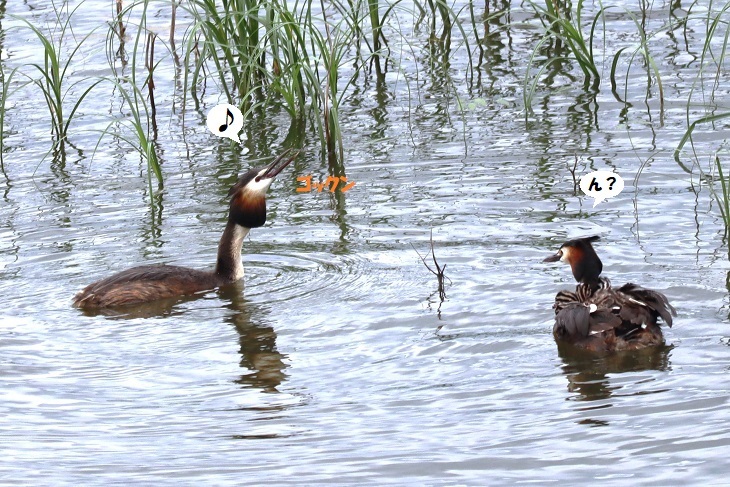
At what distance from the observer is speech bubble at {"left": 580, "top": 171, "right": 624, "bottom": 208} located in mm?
9602

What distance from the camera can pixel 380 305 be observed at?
8453 mm

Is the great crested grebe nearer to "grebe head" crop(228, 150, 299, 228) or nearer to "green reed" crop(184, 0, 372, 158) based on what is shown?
"grebe head" crop(228, 150, 299, 228)

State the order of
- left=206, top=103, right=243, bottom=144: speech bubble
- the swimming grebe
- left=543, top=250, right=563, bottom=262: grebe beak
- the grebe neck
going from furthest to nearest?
left=206, top=103, right=243, bottom=144: speech bubble, the grebe neck, left=543, top=250, right=563, bottom=262: grebe beak, the swimming grebe

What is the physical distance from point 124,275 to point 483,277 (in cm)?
239

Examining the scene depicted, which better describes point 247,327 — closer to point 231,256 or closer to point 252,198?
point 231,256

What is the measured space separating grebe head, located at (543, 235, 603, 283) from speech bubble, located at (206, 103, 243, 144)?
416 cm

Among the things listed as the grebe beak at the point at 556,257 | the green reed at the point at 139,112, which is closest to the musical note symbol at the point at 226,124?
the green reed at the point at 139,112

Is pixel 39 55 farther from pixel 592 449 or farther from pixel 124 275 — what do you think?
pixel 592 449

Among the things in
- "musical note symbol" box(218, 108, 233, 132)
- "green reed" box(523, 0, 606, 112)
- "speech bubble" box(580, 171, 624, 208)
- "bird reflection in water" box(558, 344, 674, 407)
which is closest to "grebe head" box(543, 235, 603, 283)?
"bird reflection in water" box(558, 344, 674, 407)

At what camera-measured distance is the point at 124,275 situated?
8984 millimetres

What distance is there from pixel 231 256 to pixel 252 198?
0.45 m

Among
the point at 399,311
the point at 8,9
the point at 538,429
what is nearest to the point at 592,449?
the point at 538,429

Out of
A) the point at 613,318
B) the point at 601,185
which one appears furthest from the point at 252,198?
the point at 613,318

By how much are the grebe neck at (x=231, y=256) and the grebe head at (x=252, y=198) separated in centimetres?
8
